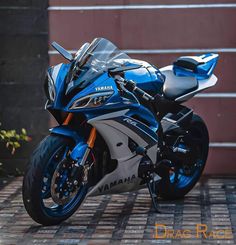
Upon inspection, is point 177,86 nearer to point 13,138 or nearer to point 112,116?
point 112,116

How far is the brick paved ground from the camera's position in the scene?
5.60 meters

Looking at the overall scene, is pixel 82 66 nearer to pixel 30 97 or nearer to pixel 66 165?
pixel 66 165

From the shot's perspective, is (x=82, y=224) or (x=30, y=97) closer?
(x=82, y=224)

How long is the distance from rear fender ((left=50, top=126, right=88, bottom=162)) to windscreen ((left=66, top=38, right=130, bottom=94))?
0.95ft

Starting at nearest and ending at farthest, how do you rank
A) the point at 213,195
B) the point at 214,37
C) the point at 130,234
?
the point at 130,234 < the point at 213,195 < the point at 214,37

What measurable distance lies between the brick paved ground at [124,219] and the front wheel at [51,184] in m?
0.11

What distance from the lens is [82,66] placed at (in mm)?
5953

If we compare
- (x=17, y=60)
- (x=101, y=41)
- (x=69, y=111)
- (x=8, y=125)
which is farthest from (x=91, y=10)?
(x=69, y=111)

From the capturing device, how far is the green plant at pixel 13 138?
809 centimetres

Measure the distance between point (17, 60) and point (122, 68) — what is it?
240 cm

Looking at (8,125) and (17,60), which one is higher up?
(17,60)

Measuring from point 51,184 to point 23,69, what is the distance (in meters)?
2.57

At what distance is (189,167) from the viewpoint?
7004mm

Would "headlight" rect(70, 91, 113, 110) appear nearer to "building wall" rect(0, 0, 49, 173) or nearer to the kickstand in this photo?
the kickstand
